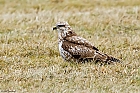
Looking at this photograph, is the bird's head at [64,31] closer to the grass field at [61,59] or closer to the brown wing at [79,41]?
A: the brown wing at [79,41]

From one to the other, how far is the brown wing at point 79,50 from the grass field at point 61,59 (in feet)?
0.73

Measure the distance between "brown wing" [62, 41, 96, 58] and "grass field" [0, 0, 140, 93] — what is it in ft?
0.73

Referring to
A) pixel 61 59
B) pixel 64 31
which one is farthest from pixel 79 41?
pixel 61 59

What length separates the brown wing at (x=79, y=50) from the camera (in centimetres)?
1106

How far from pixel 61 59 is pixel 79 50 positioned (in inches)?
24.6

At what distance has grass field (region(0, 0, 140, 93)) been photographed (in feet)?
30.4

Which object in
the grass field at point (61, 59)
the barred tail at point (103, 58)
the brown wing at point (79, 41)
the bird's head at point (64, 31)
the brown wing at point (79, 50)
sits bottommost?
the grass field at point (61, 59)

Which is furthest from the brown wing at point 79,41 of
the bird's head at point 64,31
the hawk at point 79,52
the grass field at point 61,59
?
the grass field at point 61,59

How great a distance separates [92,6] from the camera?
22.8 m

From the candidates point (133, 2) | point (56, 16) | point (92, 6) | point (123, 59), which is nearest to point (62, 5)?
Answer: point (92, 6)

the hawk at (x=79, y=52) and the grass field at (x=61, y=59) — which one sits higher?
the hawk at (x=79, y=52)

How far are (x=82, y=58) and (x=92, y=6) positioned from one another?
39.2 ft

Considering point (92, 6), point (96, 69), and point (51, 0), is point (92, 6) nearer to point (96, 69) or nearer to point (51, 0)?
point (51, 0)

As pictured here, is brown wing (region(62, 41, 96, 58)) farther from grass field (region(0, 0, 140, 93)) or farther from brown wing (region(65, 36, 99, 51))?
grass field (region(0, 0, 140, 93))
